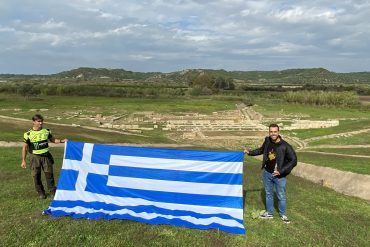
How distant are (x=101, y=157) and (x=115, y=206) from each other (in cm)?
152

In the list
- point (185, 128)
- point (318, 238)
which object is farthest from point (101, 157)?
point (185, 128)

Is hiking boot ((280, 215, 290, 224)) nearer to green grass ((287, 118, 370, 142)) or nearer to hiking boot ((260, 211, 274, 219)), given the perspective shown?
hiking boot ((260, 211, 274, 219))

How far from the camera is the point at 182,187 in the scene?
10.5m

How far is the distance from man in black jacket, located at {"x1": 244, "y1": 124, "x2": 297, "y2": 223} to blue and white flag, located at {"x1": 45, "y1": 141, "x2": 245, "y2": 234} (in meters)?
0.72

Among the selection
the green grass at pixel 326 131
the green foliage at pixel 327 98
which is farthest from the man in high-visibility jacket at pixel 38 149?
the green foliage at pixel 327 98

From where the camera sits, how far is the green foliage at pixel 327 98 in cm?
9469

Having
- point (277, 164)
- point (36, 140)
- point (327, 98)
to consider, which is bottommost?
point (327, 98)

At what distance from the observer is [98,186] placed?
10.8 m

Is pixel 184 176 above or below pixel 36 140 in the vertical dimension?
below

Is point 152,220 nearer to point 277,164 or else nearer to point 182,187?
point 182,187

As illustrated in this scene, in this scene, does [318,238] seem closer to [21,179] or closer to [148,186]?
[148,186]

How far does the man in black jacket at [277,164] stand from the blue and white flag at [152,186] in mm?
717

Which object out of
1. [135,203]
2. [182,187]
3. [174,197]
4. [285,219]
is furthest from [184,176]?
[285,219]

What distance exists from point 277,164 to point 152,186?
10.6 ft
